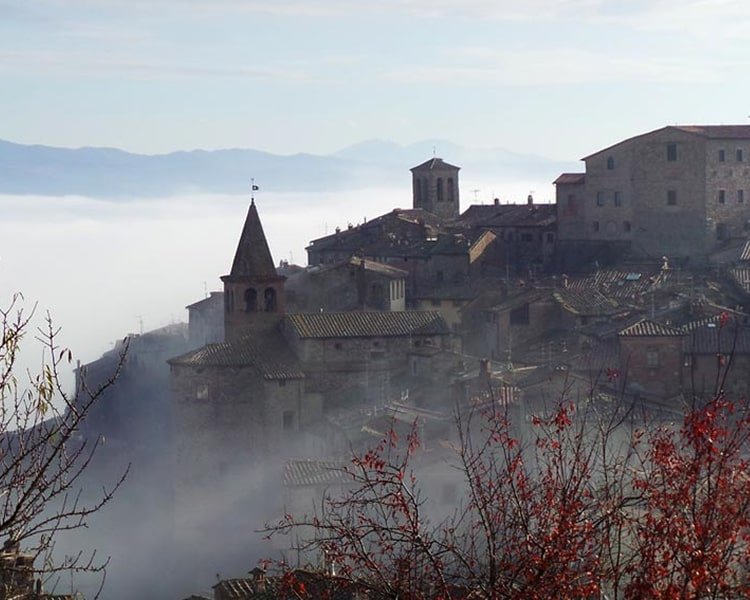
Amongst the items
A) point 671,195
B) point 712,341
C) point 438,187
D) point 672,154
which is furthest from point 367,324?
point 438,187

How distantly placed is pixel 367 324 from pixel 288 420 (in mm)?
3255

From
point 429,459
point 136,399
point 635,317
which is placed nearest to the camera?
point 429,459

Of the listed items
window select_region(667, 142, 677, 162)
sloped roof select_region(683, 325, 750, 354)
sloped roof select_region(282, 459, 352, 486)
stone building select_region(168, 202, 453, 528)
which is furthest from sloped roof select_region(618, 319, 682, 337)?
window select_region(667, 142, 677, 162)

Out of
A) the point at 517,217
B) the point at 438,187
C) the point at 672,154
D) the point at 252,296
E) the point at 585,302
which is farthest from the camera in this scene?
the point at 438,187

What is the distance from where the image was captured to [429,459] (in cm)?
2944

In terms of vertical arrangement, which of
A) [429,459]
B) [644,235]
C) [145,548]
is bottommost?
[145,548]

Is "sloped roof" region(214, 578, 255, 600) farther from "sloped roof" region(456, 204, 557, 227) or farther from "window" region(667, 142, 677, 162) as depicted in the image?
"sloped roof" region(456, 204, 557, 227)

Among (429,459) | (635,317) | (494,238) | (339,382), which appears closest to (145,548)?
(339,382)

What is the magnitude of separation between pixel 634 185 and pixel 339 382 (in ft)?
57.9

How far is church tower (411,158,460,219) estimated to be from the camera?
69438 millimetres

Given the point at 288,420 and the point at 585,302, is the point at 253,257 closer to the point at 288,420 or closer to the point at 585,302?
the point at 288,420

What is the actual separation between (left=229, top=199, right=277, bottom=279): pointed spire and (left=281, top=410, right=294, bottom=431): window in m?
4.93

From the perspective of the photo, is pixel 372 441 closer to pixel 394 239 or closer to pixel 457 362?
pixel 457 362

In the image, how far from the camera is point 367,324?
39.2 meters
